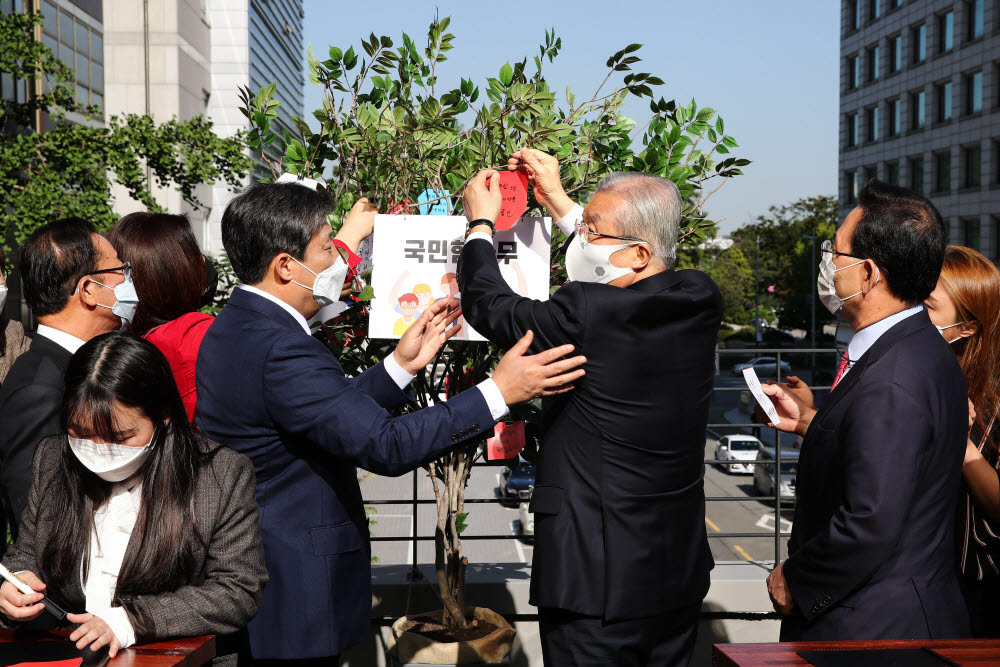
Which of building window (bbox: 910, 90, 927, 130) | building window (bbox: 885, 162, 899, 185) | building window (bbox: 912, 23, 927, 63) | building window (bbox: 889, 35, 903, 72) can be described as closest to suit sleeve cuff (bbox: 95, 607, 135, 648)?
building window (bbox: 910, 90, 927, 130)

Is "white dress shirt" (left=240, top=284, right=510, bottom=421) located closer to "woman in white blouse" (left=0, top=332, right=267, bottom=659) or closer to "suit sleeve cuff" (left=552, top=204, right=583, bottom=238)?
"woman in white blouse" (left=0, top=332, right=267, bottom=659)

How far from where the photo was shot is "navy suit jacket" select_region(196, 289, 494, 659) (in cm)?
212

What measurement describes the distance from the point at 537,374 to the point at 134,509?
1.01 m

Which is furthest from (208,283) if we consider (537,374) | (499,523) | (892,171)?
(892,171)

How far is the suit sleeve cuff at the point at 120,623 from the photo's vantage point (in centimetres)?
177

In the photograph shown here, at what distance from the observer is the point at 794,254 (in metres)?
56.0

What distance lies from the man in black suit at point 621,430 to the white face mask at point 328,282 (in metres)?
0.36

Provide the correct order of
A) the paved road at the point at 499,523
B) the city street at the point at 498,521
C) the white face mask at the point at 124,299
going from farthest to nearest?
the paved road at the point at 499,523
the city street at the point at 498,521
the white face mask at the point at 124,299

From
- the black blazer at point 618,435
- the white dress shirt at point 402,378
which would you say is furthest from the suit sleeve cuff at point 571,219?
the white dress shirt at point 402,378

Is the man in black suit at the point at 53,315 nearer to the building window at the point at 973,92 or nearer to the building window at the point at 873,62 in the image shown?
the building window at the point at 973,92

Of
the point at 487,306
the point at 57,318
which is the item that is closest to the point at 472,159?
the point at 487,306

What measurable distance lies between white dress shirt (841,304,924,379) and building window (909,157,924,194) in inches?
1678

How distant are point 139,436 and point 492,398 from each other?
2.79ft

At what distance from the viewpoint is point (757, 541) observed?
25.3 meters
